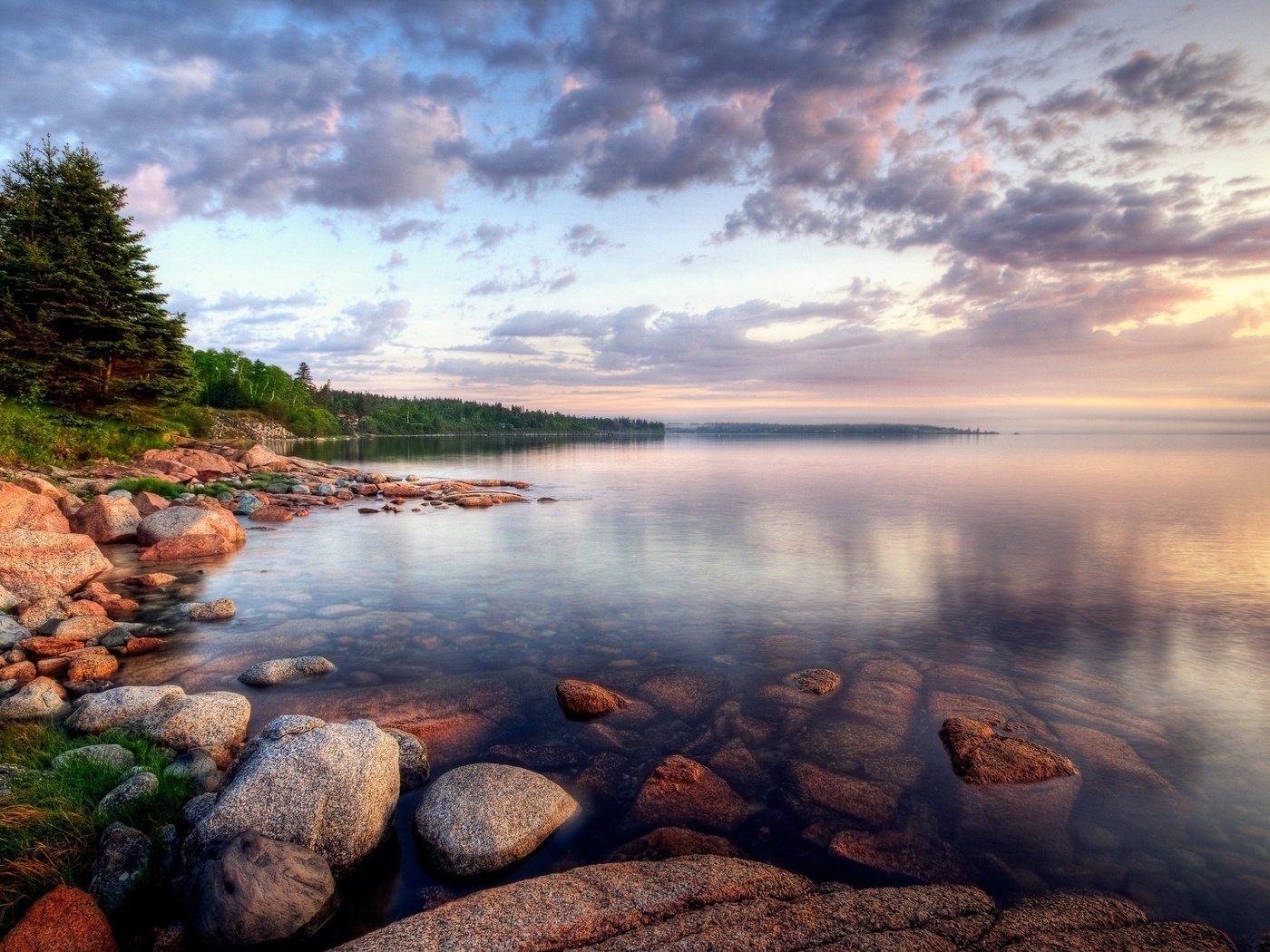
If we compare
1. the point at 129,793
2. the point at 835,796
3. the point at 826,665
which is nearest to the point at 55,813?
the point at 129,793

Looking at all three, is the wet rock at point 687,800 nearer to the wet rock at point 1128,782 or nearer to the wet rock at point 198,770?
the wet rock at point 1128,782

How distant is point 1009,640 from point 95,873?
15.2m

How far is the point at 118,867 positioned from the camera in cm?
532

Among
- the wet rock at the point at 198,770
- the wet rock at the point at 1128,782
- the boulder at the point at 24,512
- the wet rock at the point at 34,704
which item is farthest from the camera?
the boulder at the point at 24,512

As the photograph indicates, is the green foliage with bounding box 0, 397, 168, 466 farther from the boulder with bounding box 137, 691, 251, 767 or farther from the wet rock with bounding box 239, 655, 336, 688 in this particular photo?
the boulder with bounding box 137, 691, 251, 767

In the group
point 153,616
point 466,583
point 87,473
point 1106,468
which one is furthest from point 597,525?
point 1106,468

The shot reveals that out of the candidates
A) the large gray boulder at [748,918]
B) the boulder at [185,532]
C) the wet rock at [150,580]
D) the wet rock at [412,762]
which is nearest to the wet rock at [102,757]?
the wet rock at [412,762]

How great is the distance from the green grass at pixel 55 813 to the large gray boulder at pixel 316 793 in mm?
697

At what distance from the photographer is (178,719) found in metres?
7.99

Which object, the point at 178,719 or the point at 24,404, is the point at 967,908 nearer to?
the point at 178,719

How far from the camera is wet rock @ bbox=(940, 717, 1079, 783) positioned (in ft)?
25.9

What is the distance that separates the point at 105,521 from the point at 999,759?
83.1ft

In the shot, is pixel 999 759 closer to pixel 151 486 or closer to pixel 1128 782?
pixel 1128 782

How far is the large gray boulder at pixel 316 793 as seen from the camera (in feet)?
18.9
